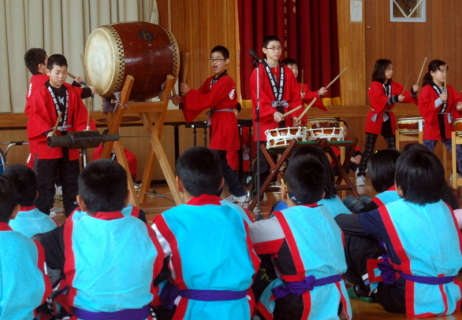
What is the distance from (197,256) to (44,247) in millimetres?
441

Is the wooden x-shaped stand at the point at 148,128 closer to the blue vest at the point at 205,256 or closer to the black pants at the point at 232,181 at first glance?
the black pants at the point at 232,181

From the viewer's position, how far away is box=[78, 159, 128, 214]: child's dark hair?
1915mm

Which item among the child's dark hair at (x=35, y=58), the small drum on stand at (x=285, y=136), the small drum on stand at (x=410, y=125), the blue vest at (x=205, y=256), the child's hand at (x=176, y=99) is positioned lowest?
the blue vest at (x=205, y=256)

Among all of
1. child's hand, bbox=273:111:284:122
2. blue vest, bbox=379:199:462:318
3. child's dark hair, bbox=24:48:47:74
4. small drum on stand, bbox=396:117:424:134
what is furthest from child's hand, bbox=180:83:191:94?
small drum on stand, bbox=396:117:424:134

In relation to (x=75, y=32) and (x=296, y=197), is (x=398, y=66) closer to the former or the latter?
(x=75, y=32)

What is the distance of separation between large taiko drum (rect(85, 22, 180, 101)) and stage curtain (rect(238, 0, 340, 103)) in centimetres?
255

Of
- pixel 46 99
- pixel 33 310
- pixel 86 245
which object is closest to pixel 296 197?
pixel 86 245

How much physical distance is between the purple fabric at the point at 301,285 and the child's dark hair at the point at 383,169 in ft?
2.20

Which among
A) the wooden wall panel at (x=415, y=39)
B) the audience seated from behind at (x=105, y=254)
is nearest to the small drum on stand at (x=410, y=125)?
the wooden wall panel at (x=415, y=39)

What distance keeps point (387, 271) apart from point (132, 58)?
7.07 feet

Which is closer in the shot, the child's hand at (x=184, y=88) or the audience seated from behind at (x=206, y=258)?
the audience seated from behind at (x=206, y=258)

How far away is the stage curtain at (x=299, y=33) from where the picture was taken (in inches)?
261

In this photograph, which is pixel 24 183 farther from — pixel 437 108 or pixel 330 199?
pixel 437 108

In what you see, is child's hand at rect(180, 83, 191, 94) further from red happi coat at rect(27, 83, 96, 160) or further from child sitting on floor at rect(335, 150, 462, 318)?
child sitting on floor at rect(335, 150, 462, 318)
